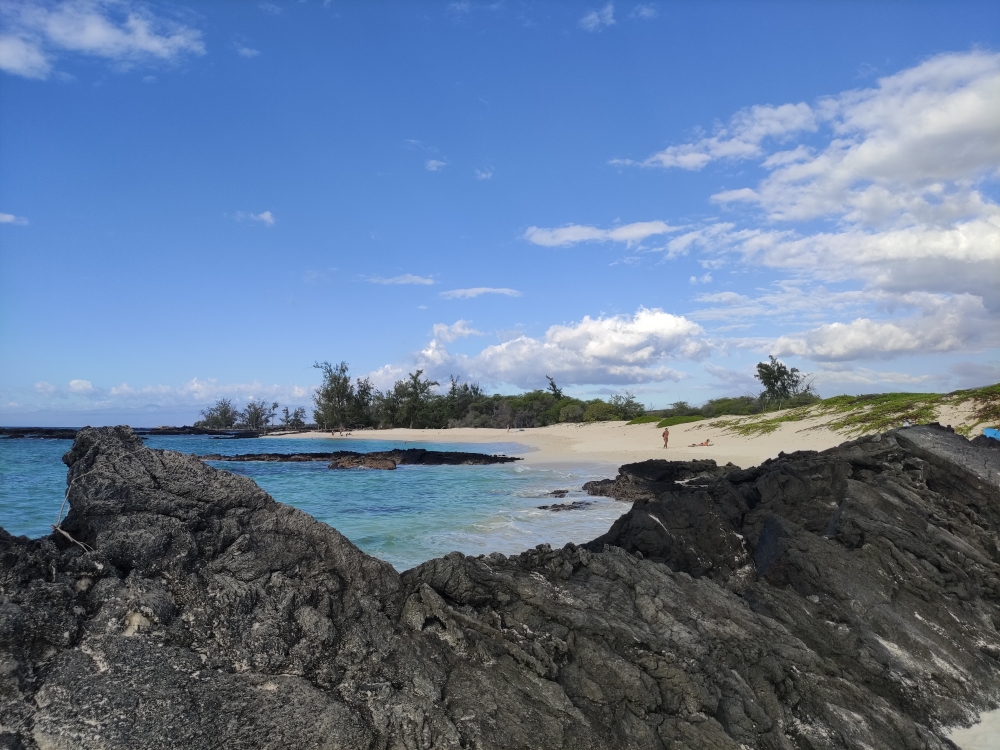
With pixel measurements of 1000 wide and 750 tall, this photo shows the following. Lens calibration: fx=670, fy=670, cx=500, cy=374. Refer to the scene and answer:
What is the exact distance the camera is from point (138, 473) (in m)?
5.79

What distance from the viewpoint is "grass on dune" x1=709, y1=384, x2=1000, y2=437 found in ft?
95.8

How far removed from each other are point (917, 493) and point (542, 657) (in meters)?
8.60

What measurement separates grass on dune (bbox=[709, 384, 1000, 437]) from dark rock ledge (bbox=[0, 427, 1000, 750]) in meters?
23.9

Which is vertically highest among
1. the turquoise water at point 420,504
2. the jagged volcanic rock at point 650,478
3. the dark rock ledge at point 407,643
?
the dark rock ledge at point 407,643

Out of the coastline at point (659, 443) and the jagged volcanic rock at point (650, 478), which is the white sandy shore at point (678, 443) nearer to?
the coastline at point (659, 443)

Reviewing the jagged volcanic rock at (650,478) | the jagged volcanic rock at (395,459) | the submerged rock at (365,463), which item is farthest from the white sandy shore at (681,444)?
the submerged rock at (365,463)

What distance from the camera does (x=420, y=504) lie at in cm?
2159

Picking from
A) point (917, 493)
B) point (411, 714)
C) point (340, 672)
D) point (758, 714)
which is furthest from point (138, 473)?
point (917, 493)

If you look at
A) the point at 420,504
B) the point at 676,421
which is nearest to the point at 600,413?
the point at 676,421

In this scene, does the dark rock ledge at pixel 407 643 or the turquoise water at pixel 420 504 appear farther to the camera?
the turquoise water at pixel 420 504

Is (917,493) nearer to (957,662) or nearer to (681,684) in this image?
(957,662)

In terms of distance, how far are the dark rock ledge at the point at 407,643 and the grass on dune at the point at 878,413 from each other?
78.5ft

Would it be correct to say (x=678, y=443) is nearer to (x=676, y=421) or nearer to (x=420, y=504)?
(x=676, y=421)

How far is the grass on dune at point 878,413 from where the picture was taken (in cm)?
2919
